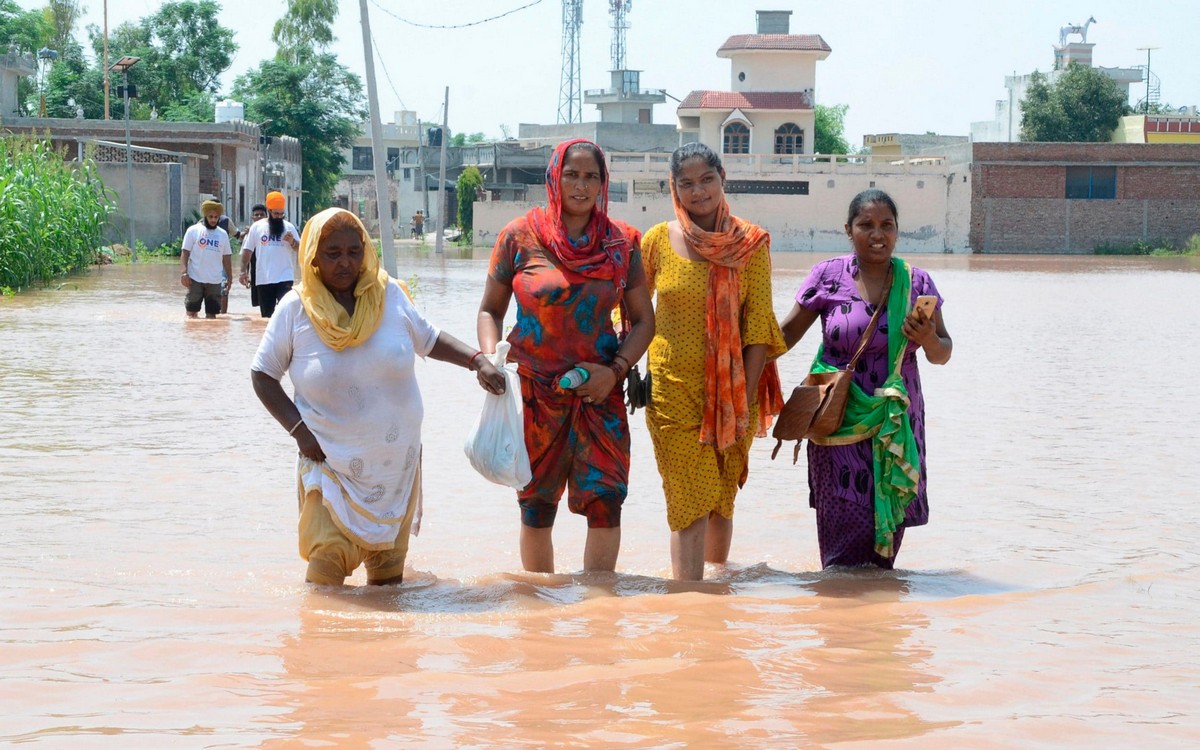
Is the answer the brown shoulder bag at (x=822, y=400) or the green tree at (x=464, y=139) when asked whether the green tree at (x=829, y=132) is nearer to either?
the green tree at (x=464, y=139)

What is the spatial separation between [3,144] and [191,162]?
597 inches

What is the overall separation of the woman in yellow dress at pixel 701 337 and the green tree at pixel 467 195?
53.0 metres

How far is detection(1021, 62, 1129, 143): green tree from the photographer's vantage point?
196 feet

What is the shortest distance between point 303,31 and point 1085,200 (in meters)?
32.6

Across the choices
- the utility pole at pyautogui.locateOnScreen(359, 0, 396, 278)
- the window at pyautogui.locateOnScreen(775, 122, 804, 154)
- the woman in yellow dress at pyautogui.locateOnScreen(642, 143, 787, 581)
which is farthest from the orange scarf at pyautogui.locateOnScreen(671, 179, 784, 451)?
the window at pyautogui.locateOnScreen(775, 122, 804, 154)

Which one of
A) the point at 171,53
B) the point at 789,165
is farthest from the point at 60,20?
the point at 789,165

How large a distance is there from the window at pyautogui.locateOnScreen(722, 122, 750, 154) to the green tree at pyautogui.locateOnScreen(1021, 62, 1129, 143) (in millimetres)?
12335

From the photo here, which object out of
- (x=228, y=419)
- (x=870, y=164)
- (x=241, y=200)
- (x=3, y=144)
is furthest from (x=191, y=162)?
(x=228, y=419)

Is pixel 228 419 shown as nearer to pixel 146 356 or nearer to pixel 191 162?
pixel 146 356

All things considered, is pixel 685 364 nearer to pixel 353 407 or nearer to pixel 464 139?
pixel 353 407

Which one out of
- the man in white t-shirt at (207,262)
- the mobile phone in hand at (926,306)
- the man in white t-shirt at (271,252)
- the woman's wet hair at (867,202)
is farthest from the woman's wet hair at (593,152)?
the man in white t-shirt at (207,262)

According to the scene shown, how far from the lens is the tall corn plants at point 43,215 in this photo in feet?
70.3

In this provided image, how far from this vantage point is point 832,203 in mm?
51156

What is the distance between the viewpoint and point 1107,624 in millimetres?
4777
